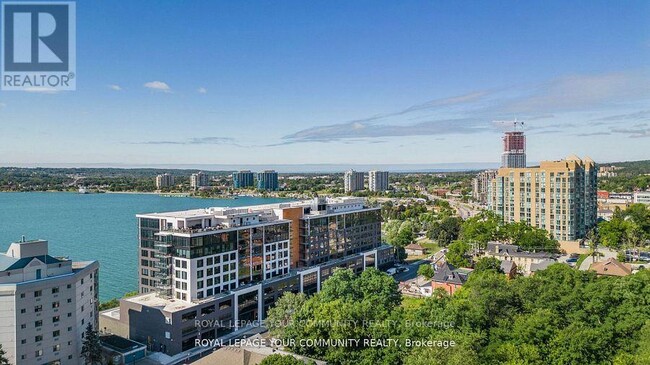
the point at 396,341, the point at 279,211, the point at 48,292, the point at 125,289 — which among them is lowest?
the point at 125,289

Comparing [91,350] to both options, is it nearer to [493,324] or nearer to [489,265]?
[493,324]

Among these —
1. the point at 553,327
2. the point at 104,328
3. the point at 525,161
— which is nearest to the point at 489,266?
the point at 553,327

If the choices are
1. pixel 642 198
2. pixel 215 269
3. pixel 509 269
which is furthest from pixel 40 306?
pixel 642 198

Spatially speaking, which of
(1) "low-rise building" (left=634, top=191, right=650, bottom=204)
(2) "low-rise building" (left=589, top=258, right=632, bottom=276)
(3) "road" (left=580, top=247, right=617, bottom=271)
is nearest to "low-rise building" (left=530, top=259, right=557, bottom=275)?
(3) "road" (left=580, top=247, right=617, bottom=271)

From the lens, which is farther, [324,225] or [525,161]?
[525,161]

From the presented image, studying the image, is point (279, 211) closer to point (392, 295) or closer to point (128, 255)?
point (392, 295)
